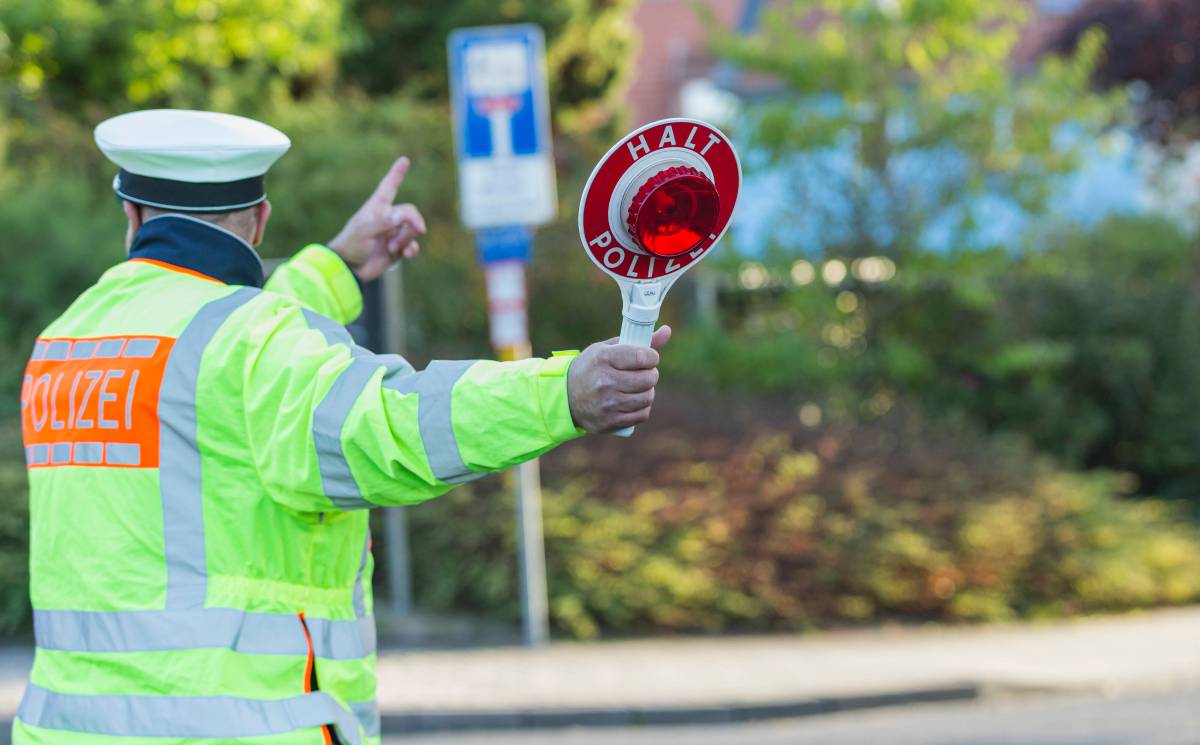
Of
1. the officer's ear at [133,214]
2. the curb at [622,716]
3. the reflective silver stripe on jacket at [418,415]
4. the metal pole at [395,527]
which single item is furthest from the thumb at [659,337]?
the metal pole at [395,527]

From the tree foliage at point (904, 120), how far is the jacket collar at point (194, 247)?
1031 centimetres

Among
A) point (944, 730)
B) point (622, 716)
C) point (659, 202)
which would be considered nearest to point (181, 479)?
point (659, 202)

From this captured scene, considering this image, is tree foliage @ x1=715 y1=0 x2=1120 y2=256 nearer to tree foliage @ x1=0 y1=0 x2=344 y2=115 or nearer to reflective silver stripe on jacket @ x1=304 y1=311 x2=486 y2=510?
tree foliage @ x1=0 y1=0 x2=344 y2=115

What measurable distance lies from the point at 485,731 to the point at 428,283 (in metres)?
7.07

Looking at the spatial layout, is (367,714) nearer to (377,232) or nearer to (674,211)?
(674,211)

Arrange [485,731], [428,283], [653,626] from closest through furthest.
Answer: [485,731]
[653,626]
[428,283]

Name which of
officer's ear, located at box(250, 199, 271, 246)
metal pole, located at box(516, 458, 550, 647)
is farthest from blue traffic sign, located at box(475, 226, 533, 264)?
officer's ear, located at box(250, 199, 271, 246)

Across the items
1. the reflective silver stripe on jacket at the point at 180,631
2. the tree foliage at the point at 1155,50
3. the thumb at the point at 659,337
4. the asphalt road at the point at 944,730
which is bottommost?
the asphalt road at the point at 944,730

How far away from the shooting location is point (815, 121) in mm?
12750

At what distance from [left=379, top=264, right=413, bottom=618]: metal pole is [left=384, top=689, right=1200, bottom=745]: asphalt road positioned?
200cm

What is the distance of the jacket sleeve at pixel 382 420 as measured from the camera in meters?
2.32

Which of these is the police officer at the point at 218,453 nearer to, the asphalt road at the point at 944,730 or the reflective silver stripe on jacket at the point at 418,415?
the reflective silver stripe on jacket at the point at 418,415

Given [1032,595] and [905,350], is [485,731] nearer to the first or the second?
[1032,595]

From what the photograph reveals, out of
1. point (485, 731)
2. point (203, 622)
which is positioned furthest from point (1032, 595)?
point (203, 622)
